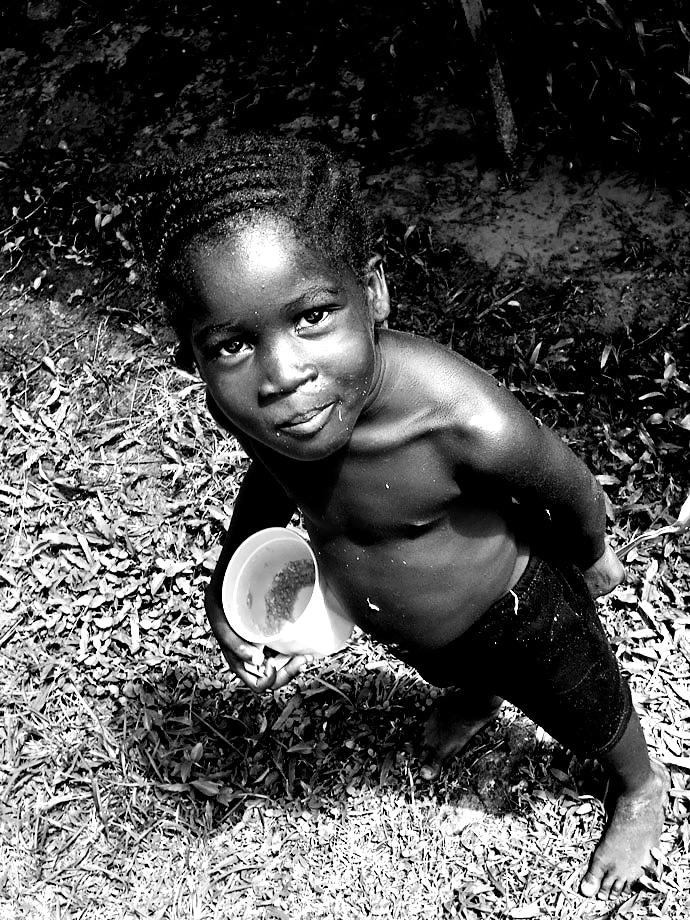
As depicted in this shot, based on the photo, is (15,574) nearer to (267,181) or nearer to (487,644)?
(487,644)

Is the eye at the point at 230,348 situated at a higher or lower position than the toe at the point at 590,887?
higher

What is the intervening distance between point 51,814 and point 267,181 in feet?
7.20

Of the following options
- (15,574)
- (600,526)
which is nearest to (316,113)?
(15,574)

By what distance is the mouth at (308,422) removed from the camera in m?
1.64

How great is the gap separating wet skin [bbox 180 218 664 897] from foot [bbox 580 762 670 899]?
742 millimetres

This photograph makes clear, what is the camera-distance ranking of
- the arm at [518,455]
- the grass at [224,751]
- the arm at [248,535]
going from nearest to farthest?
the arm at [518,455] → the arm at [248,535] → the grass at [224,751]

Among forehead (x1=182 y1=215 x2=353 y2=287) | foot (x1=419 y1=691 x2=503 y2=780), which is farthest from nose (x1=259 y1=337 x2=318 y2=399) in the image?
foot (x1=419 y1=691 x2=503 y2=780)

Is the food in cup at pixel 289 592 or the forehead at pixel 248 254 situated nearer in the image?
the forehead at pixel 248 254

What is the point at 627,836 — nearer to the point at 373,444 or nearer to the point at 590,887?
the point at 590,887

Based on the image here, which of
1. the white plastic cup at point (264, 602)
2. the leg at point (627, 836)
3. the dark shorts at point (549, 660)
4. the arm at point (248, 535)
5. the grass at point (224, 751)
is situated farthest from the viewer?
the grass at point (224, 751)

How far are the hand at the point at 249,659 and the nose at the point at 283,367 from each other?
0.89 m

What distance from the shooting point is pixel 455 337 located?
137 inches

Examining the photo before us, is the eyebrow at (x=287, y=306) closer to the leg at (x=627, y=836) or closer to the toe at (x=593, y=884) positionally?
the leg at (x=627, y=836)

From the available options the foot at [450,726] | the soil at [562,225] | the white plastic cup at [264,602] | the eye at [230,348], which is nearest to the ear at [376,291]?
the eye at [230,348]
